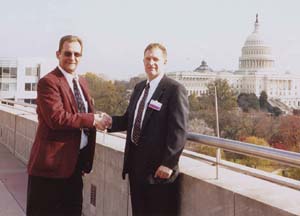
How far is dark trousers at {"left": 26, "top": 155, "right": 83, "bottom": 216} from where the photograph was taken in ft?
9.06

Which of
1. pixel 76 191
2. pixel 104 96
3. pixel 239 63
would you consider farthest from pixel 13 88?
pixel 239 63

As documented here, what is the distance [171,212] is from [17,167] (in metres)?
4.39

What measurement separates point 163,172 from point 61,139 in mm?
708

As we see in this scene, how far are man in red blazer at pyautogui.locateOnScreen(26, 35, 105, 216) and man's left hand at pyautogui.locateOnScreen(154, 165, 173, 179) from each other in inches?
21.8

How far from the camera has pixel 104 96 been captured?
61.8 metres

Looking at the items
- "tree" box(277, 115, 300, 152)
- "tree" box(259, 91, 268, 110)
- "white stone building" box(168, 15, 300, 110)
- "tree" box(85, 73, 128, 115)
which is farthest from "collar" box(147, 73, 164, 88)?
"white stone building" box(168, 15, 300, 110)

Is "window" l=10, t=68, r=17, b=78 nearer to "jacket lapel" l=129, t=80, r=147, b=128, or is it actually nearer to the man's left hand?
"jacket lapel" l=129, t=80, r=147, b=128

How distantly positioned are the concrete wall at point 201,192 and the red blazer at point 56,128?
28.9 inches

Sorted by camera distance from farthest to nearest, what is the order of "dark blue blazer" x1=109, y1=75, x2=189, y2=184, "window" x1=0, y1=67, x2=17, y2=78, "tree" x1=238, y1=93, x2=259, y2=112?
"tree" x1=238, y1=93, x2=259, y2=112 < "window" x1=0, y1=67, x2=17, y2=78 < "dark blue blazer" x1=109, y1=75, x2=189, y2=184

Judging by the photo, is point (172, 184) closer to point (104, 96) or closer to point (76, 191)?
point (76, 191)

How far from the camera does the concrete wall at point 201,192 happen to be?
7.09 feet

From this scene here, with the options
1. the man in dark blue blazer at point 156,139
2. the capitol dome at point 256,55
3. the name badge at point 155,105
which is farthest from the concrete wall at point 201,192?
the capitol dome at point 256,55

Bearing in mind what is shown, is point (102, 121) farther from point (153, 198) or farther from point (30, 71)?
point (30, 71)

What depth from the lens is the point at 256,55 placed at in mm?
116625
